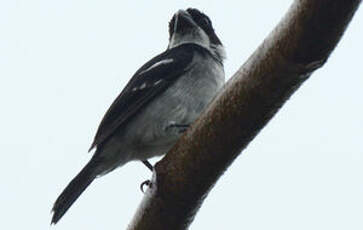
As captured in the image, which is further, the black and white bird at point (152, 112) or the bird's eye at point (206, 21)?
the bird's eye at point (206, 21)

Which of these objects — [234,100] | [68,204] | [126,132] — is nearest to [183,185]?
[234,100]

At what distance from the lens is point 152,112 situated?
5.73m

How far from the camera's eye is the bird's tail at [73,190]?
525 cm

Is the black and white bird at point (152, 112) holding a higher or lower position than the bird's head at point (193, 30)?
lower

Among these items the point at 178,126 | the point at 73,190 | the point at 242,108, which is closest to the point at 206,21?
the point at 178,126

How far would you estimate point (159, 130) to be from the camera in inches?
223

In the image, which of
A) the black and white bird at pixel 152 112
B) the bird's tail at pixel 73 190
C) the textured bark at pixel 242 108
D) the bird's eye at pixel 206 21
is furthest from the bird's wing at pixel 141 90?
the textured bark at pixel 242 108

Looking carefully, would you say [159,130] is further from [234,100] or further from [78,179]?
[234,100]

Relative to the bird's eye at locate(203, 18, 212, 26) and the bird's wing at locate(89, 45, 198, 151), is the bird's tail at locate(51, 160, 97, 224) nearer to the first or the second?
the bird's wing at locate(89, 45, 198, 151)

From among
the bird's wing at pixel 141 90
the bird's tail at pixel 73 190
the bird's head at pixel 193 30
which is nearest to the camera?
the bird's tail at pixel 73 190

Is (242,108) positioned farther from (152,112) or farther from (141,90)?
(141,90)

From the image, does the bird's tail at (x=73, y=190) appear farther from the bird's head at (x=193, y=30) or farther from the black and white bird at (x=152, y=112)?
the bird's head at (x=193, y=30)

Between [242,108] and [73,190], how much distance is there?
3333 mm

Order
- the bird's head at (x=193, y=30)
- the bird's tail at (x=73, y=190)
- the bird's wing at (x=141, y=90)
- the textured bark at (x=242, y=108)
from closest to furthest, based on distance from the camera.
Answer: the textured bark at (x=242, y=108) < the bird's tail at (x=73, y=190) < the bird's wing at (x=141, y=90) < the bird's head at (x=193, y=30)
